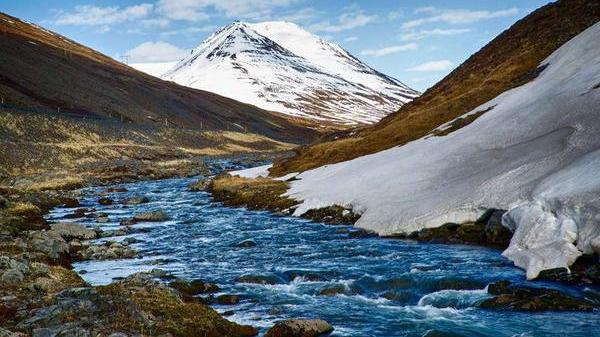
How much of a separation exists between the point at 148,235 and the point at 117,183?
42395mm

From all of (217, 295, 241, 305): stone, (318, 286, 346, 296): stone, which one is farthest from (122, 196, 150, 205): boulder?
(318, 286, 346, 296): stone

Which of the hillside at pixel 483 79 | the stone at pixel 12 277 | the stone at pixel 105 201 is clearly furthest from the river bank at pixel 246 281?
the hillside at pixel 483 79

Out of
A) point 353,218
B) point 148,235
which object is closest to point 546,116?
point 353,218

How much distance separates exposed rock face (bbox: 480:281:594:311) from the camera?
56.2 ft

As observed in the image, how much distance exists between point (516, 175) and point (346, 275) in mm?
11428

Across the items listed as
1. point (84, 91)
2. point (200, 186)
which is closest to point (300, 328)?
point (200, 186)

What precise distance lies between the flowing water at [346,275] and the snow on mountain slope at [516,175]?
1.98 meters

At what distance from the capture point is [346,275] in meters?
23.2

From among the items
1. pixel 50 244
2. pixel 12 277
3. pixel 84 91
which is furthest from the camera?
pixel 84 91

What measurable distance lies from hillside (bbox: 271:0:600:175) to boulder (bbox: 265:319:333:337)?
35513mm

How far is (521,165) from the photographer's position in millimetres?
28859

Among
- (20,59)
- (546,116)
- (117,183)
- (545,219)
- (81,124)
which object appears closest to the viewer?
(545,219)

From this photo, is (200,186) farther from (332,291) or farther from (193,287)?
(332,291)

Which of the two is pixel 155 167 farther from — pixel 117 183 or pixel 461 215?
pixel 461 215
